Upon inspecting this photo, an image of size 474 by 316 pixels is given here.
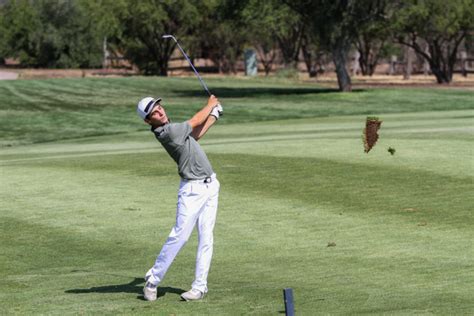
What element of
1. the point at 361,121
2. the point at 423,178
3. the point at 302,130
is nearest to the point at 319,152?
the point at 423,178

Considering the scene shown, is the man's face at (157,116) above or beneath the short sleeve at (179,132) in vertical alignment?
above

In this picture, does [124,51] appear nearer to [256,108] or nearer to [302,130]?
[256,108]

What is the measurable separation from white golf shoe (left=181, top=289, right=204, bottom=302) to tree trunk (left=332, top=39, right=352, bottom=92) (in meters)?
Answer: 46.7

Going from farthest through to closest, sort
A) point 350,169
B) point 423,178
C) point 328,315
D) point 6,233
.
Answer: point 350,169 → point 423,178 → point 6,233 → point 328,315

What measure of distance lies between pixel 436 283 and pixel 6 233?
24.9 ft

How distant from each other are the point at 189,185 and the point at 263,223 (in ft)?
18.1

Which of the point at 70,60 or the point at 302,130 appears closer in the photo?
the point at 302,130

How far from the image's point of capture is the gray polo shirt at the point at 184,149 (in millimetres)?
12641

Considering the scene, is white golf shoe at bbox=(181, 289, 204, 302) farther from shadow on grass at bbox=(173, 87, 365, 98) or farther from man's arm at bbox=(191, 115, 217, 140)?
shadow on grass at bbox=(173, 87, 365, 98)

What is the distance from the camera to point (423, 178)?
73.0ft

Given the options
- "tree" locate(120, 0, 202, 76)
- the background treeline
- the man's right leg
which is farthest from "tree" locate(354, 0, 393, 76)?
the man's right leg

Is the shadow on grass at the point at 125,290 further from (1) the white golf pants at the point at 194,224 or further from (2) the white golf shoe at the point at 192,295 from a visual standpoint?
(1) the white golf pants at the point at 194,224

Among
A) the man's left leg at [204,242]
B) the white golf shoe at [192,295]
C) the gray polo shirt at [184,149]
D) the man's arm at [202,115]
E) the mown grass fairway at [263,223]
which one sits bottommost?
the mown grass fairway at [263,223]

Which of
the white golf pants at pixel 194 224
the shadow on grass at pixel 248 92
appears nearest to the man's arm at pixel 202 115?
the white golf pants at pixel 194 224
